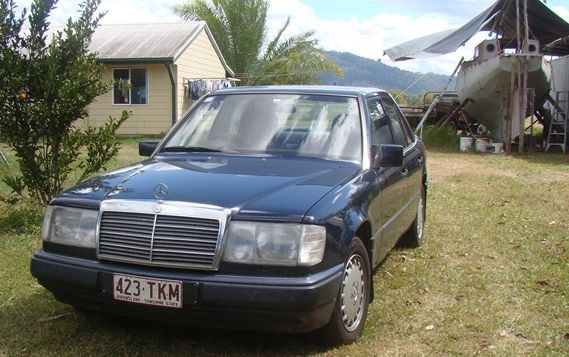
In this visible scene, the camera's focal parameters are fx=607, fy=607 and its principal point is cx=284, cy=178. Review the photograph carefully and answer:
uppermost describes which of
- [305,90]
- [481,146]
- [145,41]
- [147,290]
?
Answer: [145,41]

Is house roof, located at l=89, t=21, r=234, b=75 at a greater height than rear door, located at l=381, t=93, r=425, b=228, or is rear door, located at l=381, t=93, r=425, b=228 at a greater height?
house roof, located at l=89, t=21, r=234, b=75

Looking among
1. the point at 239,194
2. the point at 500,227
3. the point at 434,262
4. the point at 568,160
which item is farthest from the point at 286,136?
the point at 568,160

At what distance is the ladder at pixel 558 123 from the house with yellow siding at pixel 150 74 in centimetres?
1169

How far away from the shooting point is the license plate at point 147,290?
10.3ft

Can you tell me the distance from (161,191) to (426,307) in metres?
2.16

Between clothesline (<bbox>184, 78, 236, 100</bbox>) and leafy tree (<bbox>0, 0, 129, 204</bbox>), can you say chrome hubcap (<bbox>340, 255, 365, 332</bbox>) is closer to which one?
leafy tree (<bbox>0, 0, 129, 204</bbox>)

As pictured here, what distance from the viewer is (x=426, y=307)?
439 cm

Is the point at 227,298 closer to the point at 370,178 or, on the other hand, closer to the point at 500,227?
the point at 370,178

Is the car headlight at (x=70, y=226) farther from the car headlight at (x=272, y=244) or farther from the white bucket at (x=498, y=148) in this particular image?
the white bucket at (x=498, y=148)

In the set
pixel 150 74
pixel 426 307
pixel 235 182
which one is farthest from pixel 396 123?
pixel 150 74

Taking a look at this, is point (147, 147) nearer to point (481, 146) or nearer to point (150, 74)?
point (481, 146)

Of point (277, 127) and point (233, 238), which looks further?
point (277, 127)

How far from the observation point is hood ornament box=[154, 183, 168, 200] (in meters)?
3.35

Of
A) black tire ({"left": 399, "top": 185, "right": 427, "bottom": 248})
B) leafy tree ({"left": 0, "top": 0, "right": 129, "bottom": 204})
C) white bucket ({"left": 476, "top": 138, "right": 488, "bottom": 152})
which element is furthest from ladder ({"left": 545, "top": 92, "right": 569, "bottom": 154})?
leafy tree ({"left": 0, "top": 0, "right": 129, "bottom": 204})
